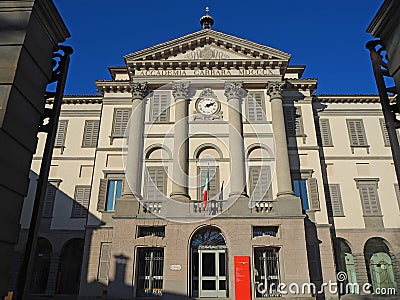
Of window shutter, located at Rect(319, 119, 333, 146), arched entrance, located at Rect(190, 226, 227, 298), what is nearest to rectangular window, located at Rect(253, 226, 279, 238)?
arched entrance, located at Rect(190, 226, 227, 298)

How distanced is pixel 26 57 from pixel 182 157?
1601 cm

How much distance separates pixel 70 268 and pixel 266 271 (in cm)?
1246

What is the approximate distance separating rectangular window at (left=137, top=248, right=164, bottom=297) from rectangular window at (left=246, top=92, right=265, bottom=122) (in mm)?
9943

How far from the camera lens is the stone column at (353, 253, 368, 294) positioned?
68.6 feet

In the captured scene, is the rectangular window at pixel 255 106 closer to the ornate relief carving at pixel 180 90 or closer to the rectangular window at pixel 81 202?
the ornate relief carving at pixel 180 90

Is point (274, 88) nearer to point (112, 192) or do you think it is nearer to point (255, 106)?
point (255, 106)

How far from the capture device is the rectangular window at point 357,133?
2406 centimetres

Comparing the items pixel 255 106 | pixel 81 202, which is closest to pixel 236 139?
pixel 255 106

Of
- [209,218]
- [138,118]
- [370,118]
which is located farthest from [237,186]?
[370,118]

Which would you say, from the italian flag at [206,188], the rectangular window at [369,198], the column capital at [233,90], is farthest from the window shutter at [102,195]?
the rectangular window at [369,198]

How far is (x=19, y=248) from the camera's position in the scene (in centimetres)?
2148

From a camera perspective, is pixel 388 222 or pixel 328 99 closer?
pixel 388 222

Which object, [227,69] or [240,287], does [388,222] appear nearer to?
[240,287]

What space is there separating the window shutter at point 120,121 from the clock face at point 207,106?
4.94m
